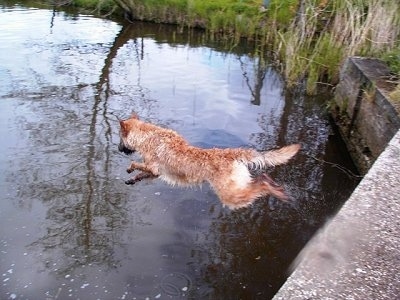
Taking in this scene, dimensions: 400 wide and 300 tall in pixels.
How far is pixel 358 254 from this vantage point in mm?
2959

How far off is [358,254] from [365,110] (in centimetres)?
453

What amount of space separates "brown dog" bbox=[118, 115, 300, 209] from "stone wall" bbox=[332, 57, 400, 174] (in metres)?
2.25

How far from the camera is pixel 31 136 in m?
7.11

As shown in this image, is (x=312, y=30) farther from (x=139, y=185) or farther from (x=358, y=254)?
(x=358, y=254)

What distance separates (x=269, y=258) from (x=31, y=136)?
182 inches

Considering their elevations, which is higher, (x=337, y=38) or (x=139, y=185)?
(x=337, y=38)

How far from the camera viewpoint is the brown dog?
14.4 feet

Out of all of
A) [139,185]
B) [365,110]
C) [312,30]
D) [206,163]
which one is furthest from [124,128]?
[312,30]

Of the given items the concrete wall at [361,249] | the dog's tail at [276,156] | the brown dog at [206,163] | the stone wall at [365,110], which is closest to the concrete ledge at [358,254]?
the concrete wall at [361,249]

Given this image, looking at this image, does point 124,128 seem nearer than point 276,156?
No

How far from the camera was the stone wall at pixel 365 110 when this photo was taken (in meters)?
5.99

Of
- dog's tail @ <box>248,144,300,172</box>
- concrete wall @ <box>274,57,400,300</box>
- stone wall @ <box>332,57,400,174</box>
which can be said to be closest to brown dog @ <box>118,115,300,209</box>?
dog's tail @ <box>248,144,300,172</box>

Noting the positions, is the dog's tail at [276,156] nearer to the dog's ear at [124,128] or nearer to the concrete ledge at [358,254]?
the concrete ledge at [358,254]

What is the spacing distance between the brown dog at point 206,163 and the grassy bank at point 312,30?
4.03 meters
